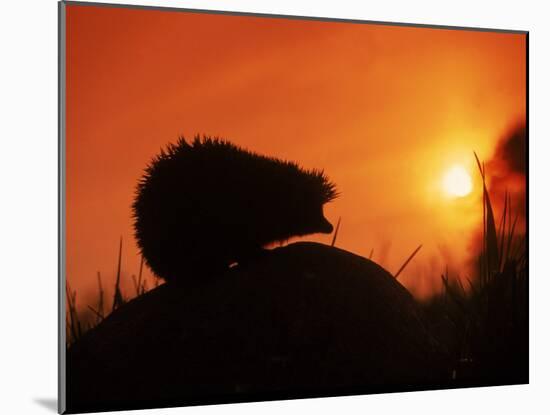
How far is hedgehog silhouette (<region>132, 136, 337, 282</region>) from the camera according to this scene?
436 cm

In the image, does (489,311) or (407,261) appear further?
(489,311)

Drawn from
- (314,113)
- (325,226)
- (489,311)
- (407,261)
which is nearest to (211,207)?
(325,226)

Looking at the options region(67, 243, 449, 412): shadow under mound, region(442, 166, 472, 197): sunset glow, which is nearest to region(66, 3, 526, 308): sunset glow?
region(442, 166, 472, 197): sunset glow

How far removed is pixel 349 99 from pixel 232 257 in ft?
3.03

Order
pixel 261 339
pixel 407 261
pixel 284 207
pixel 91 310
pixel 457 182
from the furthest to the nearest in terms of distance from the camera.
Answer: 1. pixel 457 182
2. pixel 407 261
3. pixel 284 207
4. pixel 261 339
5. pixel 91 310

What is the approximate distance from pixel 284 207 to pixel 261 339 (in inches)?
23.7

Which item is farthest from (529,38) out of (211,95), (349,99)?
(211,95)

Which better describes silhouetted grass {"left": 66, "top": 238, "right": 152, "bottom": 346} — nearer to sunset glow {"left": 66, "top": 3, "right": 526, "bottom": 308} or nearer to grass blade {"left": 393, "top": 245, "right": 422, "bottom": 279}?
sunset glow {"left": 66, "top": 3, "right": 526, "bottom": 308}

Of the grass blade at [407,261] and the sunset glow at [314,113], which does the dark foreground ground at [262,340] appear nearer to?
the grass blade at [407,261]

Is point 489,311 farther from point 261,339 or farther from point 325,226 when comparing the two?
point 261,339

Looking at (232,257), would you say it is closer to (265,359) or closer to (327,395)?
(265,359)

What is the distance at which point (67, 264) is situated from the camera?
13.8ft

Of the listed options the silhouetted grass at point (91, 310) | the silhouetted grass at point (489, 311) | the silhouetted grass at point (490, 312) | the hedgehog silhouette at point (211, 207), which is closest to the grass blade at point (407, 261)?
the silhouetted grass at point (489, 311)

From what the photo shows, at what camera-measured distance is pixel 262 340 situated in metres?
4.39
